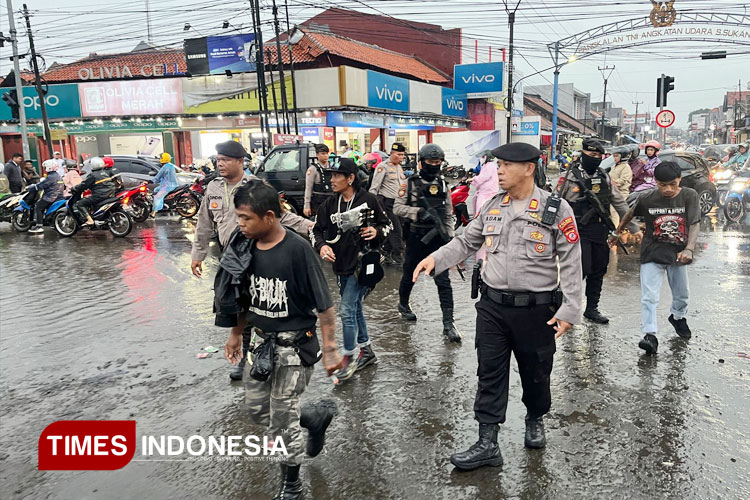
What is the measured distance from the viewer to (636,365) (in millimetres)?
4871

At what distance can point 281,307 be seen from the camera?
3.05 metres

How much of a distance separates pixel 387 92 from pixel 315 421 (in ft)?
Answer: 83.7

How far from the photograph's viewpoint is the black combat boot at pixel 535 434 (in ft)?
11.7

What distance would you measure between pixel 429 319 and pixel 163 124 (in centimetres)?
2573

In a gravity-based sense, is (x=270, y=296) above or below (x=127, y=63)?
below

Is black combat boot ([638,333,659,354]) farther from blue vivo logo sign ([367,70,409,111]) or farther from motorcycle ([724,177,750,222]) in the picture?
blue vivo logo sign ([367,70,409,111])

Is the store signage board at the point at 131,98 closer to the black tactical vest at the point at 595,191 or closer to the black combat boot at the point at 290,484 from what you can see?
the black tactical vest at the point at 595,191

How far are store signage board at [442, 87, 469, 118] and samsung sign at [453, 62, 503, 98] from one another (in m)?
0.62

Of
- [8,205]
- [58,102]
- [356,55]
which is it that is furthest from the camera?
[58,102]

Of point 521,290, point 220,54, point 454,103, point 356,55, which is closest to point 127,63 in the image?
point 220,54

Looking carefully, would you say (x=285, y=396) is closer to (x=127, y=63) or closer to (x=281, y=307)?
(x=281, y=307)

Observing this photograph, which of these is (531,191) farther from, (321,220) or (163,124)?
(163,124)

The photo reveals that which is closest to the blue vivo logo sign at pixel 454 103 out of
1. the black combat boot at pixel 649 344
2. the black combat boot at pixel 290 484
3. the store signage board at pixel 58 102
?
the store signage board at pixel 58 102

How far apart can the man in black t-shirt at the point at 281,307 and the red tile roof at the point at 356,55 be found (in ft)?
79.1
